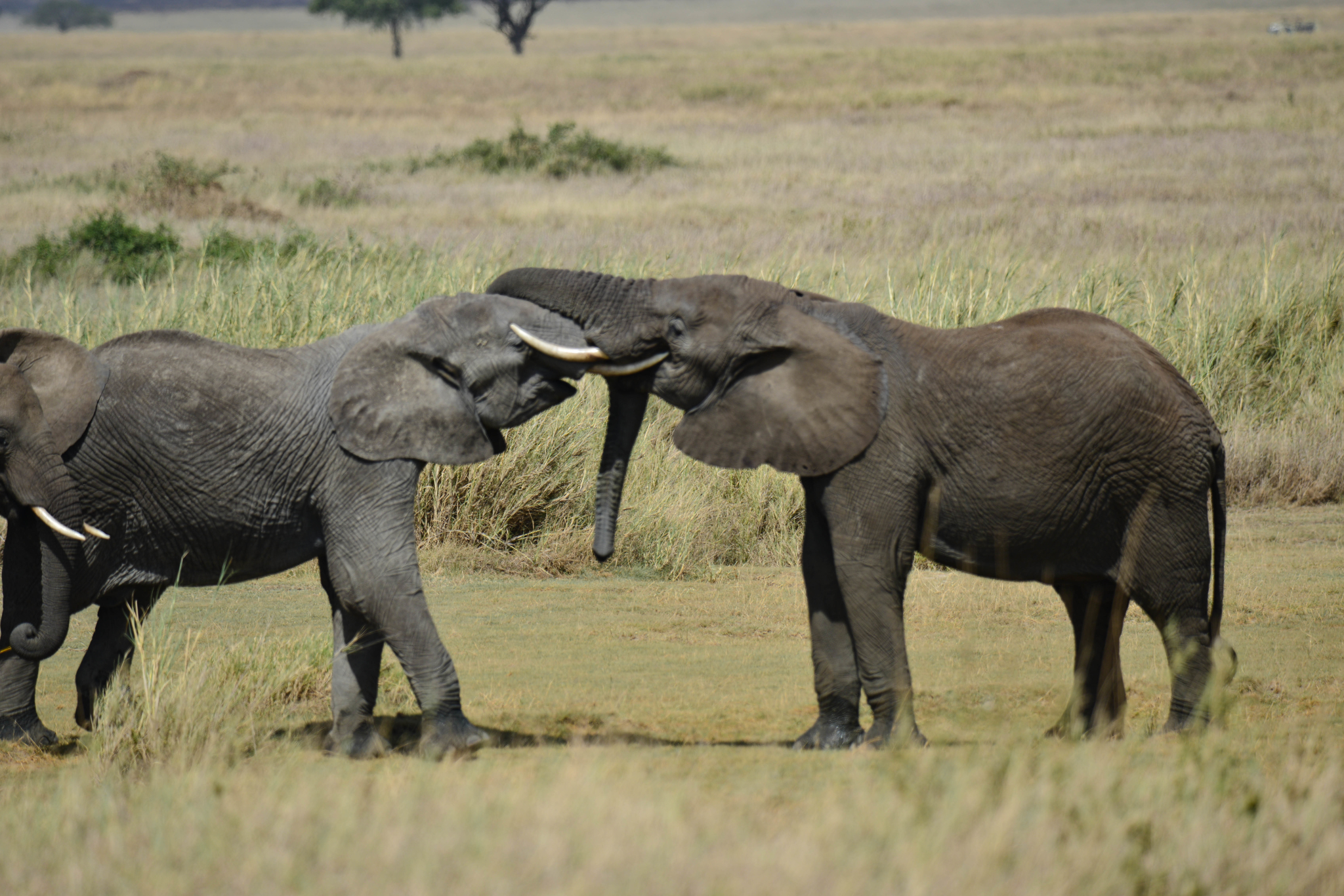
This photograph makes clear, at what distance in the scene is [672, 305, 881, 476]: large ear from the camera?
5.20m

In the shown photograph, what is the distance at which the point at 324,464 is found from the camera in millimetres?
5348

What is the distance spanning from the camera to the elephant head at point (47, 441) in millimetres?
5109

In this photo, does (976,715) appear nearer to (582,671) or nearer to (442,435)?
(582,671)

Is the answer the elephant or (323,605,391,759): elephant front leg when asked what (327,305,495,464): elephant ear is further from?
the elephant

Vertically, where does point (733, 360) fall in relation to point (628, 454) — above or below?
above

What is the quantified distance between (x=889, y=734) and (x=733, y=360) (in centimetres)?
144

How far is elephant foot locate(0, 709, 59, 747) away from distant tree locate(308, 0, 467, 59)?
76.8 m

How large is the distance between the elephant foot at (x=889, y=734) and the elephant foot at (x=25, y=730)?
3.00 meters

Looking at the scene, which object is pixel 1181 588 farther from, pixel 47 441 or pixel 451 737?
pixel 47 441

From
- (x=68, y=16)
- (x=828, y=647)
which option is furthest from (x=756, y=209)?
(x=68, y=16)

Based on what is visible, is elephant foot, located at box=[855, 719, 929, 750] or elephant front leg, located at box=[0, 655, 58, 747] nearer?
elephant foot, located at box=[855, 719, 929, 750]

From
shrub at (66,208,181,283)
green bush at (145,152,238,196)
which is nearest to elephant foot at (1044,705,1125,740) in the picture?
shrub at (66,208,181,283)

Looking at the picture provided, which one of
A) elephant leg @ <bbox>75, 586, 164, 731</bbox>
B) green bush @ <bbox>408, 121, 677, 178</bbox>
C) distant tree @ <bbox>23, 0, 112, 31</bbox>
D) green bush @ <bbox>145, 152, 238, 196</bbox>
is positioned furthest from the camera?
distant tree @ <bbox>23, 0, 112, 31</bbox>

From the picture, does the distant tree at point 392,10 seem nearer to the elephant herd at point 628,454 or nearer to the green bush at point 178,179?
the green bush at point 178,179
